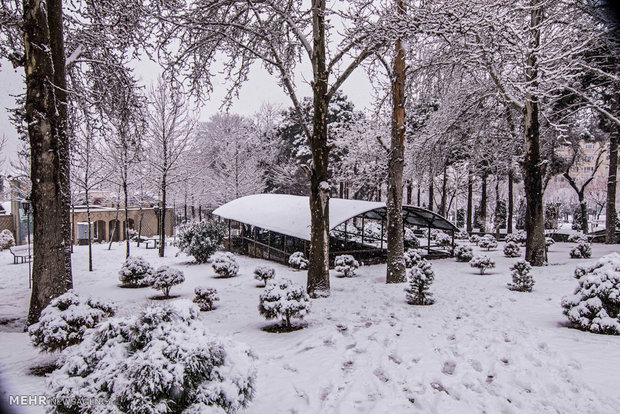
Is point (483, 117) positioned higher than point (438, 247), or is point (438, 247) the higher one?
point (483, 117)

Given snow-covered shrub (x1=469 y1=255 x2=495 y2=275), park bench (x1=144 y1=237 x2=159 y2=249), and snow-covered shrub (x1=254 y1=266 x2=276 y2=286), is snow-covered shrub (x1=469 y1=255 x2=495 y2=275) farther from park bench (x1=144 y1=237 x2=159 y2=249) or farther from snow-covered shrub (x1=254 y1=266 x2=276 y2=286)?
park bench (x1=144 y1=237 x2=159 y2=249)

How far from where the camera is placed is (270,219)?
773 inches

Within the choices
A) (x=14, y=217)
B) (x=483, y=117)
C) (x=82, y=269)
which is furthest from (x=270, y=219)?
(x=14, y=217)

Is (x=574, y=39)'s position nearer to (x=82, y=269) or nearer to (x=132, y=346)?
(x=132, y=346)

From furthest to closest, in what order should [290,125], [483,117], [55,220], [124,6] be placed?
1. [290,125]
2. [483,117]
3. [124,6]
4. [55,220]

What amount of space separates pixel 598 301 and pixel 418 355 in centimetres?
344

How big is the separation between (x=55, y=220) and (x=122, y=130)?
470 centimetres

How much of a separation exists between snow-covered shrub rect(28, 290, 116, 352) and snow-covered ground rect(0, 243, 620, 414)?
1.60 ft

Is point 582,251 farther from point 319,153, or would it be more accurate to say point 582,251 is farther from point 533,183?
point 319,153

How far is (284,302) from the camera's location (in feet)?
22.8

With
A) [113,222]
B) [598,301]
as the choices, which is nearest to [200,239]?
[598,301]

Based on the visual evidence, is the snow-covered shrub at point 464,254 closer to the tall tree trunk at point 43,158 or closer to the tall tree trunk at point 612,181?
the tall tree trunk at point 612,181

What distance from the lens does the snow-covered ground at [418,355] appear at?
3.92 meters

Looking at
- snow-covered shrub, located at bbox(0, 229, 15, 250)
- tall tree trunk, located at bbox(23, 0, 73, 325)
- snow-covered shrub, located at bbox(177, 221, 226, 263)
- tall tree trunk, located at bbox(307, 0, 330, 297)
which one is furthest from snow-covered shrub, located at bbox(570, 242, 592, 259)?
snow-covered shrub, located at bbox(0, 229, 15, 250)
